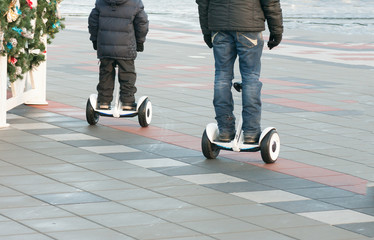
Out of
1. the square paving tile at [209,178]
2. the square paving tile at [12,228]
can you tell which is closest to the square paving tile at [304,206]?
the square paving tile at [209,178]

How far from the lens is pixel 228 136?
836 centimetres

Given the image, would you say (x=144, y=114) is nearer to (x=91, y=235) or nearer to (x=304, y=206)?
(x=304, y=206)

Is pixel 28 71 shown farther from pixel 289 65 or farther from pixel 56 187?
pixel 289 65

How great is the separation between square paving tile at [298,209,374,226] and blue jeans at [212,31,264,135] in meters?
1.98

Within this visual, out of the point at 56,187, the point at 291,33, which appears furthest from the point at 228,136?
the point at 291,33

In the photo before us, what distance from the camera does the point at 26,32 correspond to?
1026cm

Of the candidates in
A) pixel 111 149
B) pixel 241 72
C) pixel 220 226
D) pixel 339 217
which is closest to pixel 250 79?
pixel 241 72

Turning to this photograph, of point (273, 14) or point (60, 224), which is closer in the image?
point (60, 224)

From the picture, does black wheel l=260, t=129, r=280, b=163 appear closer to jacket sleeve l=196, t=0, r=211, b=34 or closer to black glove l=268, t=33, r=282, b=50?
black glove l=268, t=33, r=282, b=50

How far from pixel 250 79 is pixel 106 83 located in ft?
7.90

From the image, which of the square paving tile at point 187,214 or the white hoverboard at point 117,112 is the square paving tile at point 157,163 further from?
the white hoverboard at point 117,112

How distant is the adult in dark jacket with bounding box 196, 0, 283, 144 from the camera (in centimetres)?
814

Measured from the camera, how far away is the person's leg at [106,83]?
33.2 feet

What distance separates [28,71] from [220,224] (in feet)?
18.8
